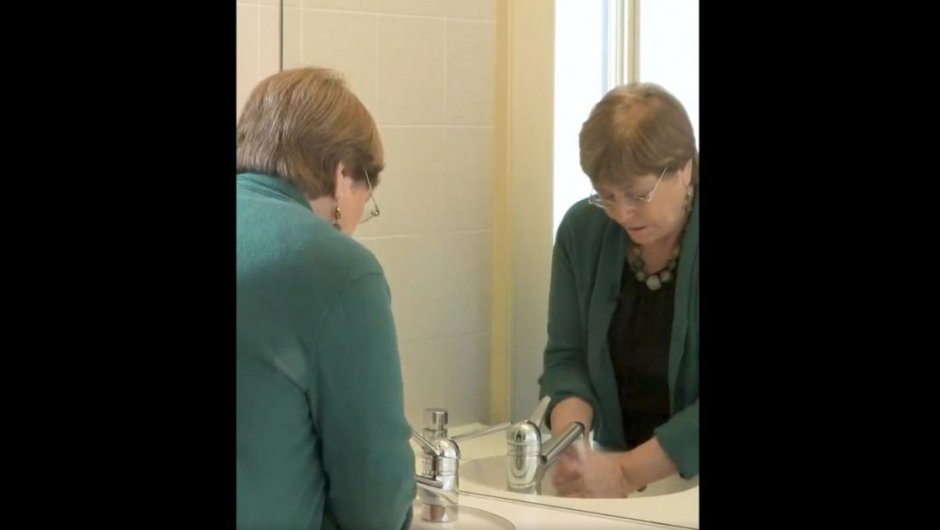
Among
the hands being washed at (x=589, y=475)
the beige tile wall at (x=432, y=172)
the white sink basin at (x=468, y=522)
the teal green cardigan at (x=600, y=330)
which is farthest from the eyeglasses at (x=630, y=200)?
the white sink basin at (x=468, y=522)

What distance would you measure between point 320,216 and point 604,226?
0.34 m

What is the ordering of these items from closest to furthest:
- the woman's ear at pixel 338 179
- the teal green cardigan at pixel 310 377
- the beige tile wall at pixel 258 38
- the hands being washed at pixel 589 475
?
1. the teal green cardigan at pixel 310 377
2. the woman's ear at pixel 338 179
3. the hands being washed at pixel 589 475
4. the beige tile wall at pixel 258 38

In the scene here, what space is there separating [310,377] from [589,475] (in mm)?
409

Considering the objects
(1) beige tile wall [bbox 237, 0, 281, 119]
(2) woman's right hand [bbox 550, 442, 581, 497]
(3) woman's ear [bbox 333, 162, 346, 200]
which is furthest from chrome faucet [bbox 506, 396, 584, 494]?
(1) beige tile wall [bbox 237, 0, 281, 119]

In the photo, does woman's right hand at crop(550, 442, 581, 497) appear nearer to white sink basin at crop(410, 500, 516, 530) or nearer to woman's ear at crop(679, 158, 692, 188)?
white sink basin at crop(410, 500, 516, 530)

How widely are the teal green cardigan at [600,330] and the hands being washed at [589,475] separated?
0.02m

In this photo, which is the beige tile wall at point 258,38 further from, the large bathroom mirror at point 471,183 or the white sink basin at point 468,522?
the white sink basin at point 468,522

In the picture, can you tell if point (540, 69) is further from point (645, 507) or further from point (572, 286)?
point (645, 507)

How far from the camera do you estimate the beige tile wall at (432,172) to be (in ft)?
5.33
